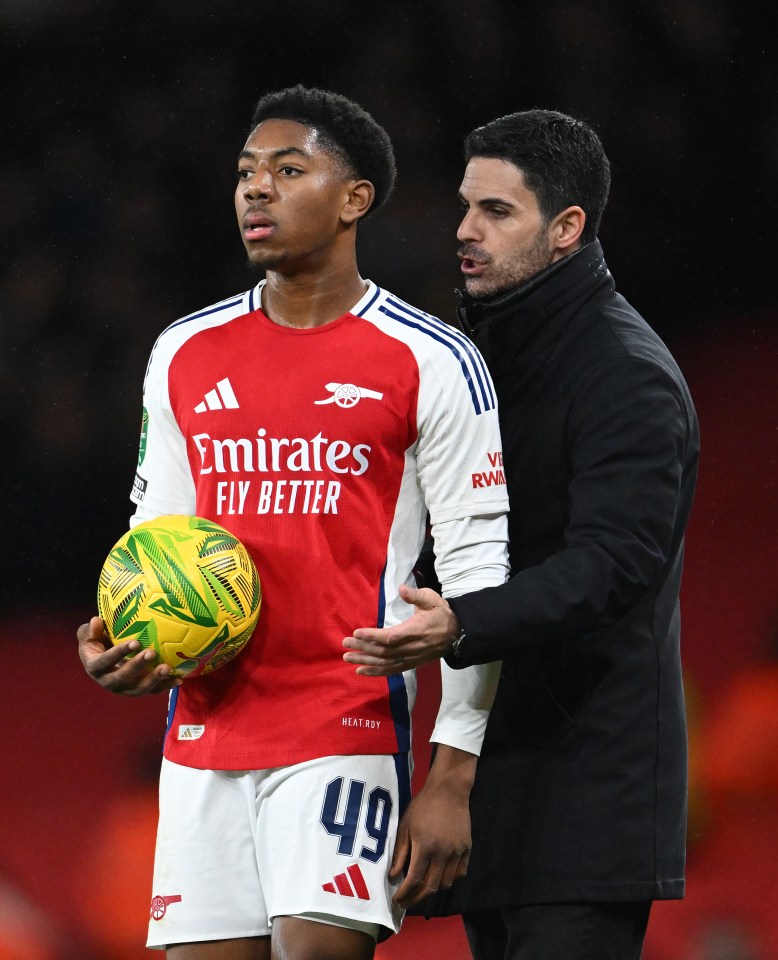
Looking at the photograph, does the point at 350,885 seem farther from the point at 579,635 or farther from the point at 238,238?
the point at 238,238

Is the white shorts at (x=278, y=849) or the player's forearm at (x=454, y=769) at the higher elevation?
the player's forearm at (x=454, y=769)

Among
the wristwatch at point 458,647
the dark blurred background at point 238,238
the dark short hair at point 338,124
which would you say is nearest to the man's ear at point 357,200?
the dark short hair at point 338,124

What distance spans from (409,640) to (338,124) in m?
0.87

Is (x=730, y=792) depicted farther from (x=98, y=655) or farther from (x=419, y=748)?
(x=98, y=655)

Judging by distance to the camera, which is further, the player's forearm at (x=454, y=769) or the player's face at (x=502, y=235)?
the player's face at (x=502, y=235)

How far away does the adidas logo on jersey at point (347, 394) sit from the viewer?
6.98ft

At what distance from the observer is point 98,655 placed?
2027 mm

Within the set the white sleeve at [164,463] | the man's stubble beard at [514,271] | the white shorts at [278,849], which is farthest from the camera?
the man's stubble beard at [514,271]

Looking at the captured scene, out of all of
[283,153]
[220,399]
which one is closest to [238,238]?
[283,153]

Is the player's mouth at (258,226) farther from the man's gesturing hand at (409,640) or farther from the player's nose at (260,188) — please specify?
the man's gesturing hand at (409,640)

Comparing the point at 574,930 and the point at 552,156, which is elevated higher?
the point at 552,156

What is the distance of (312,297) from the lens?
2.25 meters

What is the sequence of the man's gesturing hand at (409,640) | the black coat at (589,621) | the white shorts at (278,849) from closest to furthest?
the man's gesturing hand at (409,640), the white shorts at (278,849), the black coat at (589,621)

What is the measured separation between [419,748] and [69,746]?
3.10ft
